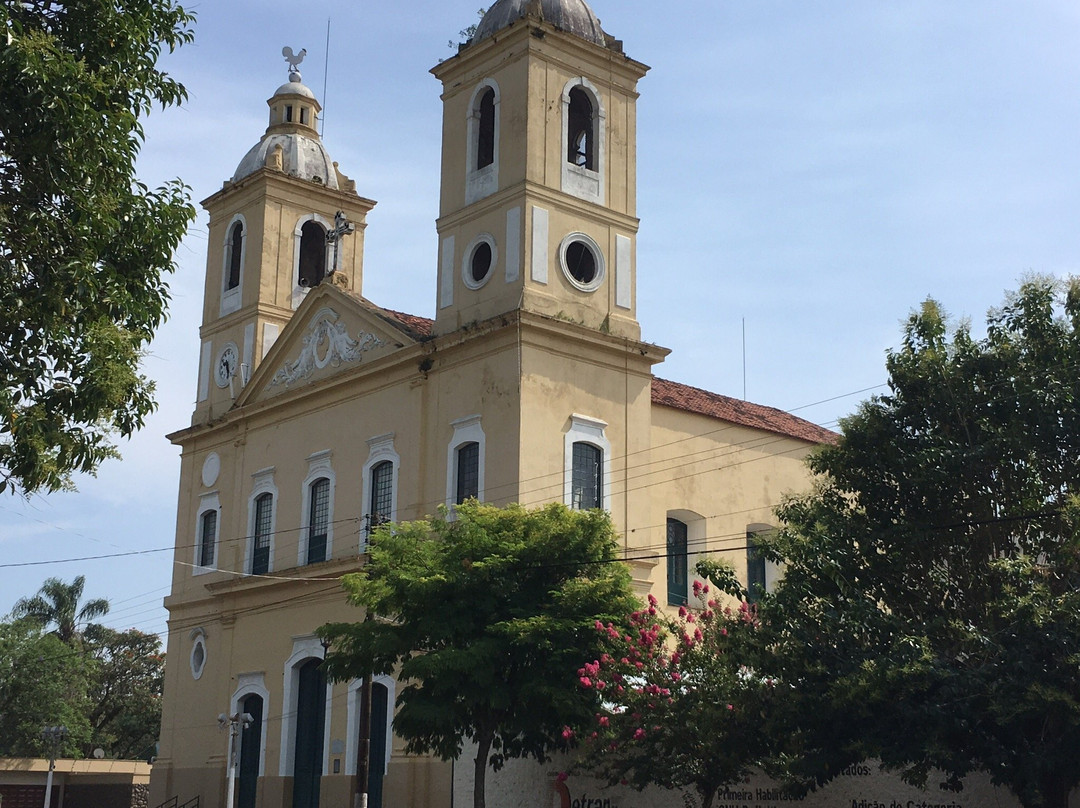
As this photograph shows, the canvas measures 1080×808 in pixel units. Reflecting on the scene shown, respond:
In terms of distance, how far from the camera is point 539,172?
93.3ft

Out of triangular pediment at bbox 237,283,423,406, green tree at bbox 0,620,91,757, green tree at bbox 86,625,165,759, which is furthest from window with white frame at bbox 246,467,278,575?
green tree at bbox 86,625,165,759

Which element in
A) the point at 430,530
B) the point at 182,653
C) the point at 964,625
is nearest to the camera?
the point at 964,625

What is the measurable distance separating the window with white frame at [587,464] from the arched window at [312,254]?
11842 mm

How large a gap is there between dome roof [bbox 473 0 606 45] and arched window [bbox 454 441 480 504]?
8543mm

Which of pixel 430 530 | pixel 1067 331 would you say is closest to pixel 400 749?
pixel 430 530

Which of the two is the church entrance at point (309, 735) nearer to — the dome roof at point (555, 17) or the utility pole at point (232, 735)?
the utility pole at point (232, 735)

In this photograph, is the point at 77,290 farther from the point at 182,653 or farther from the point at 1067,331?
the point at 182,653

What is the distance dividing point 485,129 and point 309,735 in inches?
509

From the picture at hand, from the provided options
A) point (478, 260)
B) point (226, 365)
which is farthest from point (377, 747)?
point (226, 365)

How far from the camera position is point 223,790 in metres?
31.3

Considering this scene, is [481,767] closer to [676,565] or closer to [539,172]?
[676,565]

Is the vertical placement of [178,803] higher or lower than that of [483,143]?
lower

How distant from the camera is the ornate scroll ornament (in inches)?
1225

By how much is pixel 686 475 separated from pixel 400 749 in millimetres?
7844
